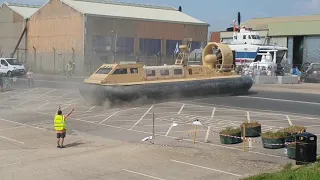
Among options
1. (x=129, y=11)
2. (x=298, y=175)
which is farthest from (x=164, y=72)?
(x=129, y=11)

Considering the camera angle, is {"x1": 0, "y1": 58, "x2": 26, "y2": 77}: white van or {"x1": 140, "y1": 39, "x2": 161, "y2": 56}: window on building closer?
{"x1": 0, "y1": 58, "x2": 26, "y2": 77}: white van

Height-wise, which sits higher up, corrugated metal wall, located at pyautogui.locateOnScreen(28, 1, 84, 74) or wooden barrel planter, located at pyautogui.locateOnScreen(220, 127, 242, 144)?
corrugated metal wall, located at pyautogui.locateOnScreen(28, 1, 84, 74)

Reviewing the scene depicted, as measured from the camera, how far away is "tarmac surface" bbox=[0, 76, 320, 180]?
35.9ft

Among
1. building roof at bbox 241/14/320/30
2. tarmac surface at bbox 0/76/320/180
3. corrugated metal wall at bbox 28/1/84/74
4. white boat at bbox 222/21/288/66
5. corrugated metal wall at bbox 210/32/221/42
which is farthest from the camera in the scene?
corrugated metal wall at bbox 210/32/221/42

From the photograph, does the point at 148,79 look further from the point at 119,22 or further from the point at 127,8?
the point at 127,8

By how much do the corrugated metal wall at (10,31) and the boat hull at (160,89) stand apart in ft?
130

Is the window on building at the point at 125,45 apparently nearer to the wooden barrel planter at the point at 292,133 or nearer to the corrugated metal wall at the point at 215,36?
the corrugated metal wall at the point at 215,36

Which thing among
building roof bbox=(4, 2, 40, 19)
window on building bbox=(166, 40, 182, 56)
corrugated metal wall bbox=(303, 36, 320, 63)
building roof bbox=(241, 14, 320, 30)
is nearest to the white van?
building roof bbox=(4, 2, 40, 19)

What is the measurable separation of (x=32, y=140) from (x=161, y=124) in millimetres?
4705

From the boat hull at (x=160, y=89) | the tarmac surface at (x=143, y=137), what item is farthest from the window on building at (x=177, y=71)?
the tarmac surface at (x=143, y=137)

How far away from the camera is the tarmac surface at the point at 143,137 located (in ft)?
35.9

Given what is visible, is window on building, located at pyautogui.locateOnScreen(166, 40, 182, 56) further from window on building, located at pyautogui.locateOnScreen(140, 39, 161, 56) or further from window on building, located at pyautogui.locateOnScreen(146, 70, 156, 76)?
window on building, located at pyautogui.locateOnScreen(146, 70, 156, 76)

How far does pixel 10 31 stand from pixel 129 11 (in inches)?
648

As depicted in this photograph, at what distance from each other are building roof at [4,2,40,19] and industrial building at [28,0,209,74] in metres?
3.32
